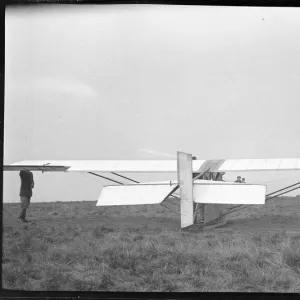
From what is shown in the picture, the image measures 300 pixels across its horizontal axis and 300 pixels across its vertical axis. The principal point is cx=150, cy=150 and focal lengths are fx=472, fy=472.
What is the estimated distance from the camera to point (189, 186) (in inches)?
252

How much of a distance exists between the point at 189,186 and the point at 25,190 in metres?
2.28

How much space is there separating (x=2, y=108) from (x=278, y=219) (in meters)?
4.63

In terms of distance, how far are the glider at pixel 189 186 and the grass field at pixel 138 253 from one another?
0.29m

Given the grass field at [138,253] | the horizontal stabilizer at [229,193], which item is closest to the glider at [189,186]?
the horizontal stabilizer at [229,193]

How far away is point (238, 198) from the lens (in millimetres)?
5934

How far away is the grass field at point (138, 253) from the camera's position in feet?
15.2

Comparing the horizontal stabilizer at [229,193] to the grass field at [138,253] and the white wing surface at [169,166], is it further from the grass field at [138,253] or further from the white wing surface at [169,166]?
the grass field at [138,253]

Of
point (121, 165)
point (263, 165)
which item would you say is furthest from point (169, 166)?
point (263, 165)

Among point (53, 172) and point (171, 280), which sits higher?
point (53, 172)

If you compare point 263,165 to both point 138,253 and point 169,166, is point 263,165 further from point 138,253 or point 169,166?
point 138,253

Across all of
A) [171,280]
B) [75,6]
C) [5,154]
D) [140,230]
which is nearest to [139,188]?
[140,230]

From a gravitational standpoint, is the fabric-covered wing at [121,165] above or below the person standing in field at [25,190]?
above

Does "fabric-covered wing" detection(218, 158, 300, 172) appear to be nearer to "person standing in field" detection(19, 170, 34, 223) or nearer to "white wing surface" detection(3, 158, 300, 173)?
"white wing surface" detection(3, 158, 300, 173)

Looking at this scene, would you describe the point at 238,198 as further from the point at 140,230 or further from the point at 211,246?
the point at 140,230
